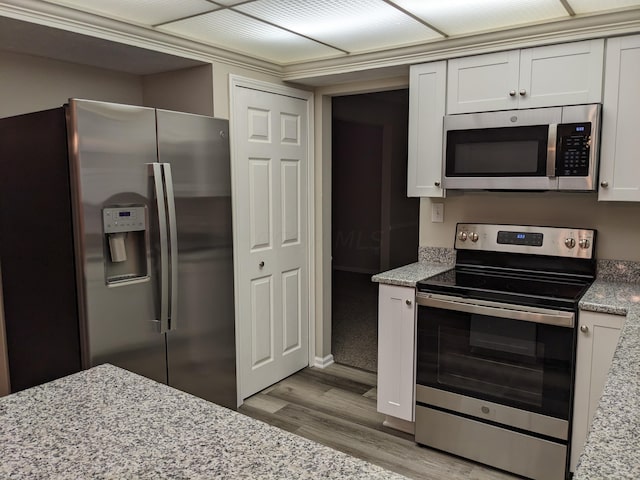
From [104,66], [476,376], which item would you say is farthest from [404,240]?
[104,66]

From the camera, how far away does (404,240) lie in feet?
12.1

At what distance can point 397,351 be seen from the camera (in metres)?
2.83

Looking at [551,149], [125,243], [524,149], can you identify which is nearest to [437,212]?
[524,149]

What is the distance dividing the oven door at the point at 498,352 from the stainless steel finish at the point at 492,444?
135 millimetres

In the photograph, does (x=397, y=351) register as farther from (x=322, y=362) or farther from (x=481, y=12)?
(x=481, y=12)

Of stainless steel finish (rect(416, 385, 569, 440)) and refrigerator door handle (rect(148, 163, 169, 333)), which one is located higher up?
refrigerator door handle (rect(148, 163, 169, 333))

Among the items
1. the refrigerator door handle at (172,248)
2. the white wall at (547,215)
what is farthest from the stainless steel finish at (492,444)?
the refrigerator door handle at (172,248)

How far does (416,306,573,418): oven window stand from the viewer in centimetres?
234

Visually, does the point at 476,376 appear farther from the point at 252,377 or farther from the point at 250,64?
the point at 250,64

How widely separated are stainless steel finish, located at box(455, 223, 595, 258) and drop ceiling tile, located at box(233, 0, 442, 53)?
3.64ft

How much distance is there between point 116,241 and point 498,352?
187 cm

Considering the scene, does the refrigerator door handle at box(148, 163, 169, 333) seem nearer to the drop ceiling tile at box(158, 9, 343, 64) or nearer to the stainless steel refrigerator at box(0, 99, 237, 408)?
the stainless steel refrigerator at box(0, 99, 237, 408)

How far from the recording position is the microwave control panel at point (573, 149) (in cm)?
243

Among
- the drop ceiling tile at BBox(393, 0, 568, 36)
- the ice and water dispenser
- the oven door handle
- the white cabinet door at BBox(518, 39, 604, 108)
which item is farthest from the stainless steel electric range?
the ice and water dispenser
